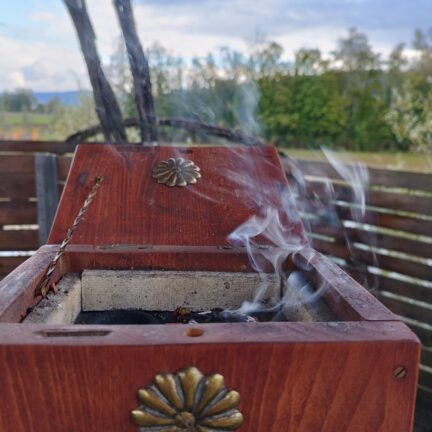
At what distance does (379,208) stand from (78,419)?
2012 millimetres

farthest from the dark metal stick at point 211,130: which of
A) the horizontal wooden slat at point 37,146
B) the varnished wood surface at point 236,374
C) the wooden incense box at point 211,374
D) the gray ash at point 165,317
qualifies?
the varnished wood surface at point 236,374

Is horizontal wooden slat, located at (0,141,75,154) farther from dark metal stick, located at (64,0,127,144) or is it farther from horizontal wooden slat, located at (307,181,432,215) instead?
horizontal wooden slat, located at (307,181,432,215)

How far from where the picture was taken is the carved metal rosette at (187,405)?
0.60 m

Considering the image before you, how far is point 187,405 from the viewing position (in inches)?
24.2

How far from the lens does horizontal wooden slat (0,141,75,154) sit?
2.81 meters

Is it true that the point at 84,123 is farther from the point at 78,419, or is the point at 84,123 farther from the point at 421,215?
the point at 78,419

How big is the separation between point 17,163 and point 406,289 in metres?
2.04

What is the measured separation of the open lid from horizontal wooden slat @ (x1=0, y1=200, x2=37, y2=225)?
58.4 inches

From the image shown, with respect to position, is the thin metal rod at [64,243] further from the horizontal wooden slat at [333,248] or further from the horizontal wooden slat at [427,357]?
the horizontal wooden slat at [427,357]

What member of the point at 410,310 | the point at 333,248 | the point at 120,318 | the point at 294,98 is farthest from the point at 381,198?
the point at 294,98

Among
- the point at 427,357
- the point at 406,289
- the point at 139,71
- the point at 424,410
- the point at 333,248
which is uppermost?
the point at 139,71

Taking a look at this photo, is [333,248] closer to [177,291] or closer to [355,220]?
[355,220]

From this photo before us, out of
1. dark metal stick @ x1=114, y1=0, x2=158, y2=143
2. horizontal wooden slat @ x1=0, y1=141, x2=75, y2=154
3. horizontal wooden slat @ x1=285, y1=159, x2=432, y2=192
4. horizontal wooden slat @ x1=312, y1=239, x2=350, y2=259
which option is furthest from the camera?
horizontal wooden slat @ x1=0, y1=141, x2=75, y2=154

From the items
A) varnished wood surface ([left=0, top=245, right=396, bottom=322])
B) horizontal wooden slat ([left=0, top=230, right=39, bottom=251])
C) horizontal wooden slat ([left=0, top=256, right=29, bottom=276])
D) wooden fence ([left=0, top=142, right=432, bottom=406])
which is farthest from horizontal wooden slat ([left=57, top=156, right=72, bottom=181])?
varnished wood surface ([left=0, top=245, right=396, bottom=322])
